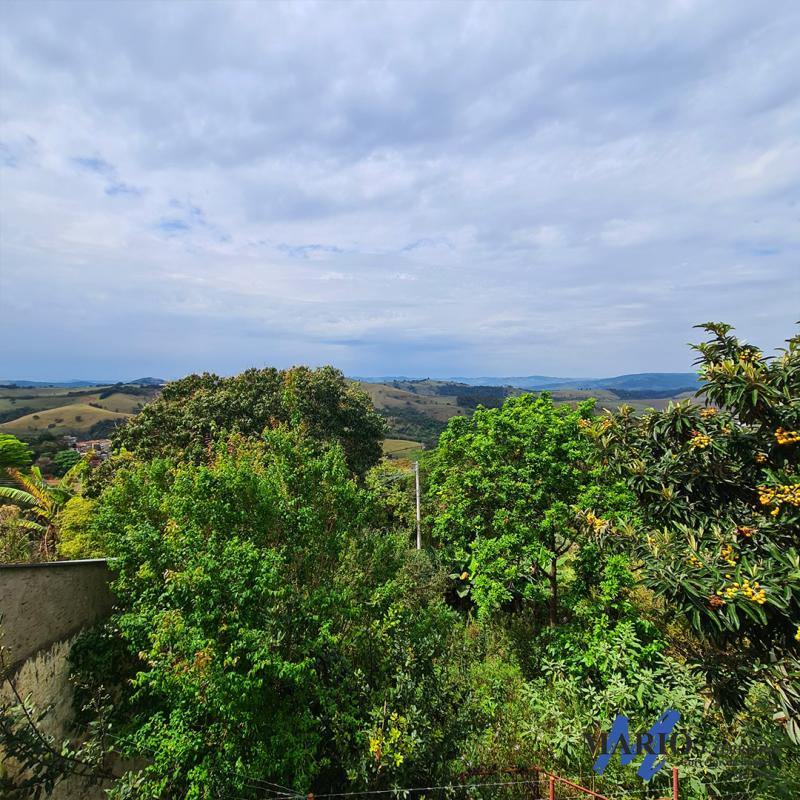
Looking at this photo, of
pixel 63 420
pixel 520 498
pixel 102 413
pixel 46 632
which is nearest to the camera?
pixel 46 632

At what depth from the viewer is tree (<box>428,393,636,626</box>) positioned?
37.2 ft

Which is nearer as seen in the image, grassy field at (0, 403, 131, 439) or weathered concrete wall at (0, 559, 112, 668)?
weathered concrete wall at (0, 559, 112, 668)

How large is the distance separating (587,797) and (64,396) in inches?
6752

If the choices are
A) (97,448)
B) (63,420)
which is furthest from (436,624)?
(63,420)

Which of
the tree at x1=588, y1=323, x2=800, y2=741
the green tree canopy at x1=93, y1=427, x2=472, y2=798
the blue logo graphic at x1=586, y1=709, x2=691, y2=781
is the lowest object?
the blue logo graphic at x1=586, y1=709, x2=691, y2=781

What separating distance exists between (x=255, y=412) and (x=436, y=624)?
1593 centimetres

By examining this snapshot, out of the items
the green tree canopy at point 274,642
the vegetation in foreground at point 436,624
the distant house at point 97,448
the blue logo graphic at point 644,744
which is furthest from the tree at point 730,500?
the distant house at point 97,448

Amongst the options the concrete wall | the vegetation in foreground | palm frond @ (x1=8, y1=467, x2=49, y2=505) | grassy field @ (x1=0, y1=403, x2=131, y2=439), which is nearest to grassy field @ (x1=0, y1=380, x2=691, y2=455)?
grassy field @ (x1=0, y1=403, x2=131, y2=439)

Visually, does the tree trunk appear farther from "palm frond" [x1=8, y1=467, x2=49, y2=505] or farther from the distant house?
the distant house

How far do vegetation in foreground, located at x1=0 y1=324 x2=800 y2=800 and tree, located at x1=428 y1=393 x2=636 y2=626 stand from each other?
3.3 inches

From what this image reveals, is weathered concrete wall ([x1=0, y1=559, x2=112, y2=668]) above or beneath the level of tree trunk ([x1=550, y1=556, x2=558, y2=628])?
above

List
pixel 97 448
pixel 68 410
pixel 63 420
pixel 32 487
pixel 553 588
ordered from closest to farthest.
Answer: pixel 553 588 → pixel 32 487 → pixel 97 448 → pixel 63 420 → pixel 68 410

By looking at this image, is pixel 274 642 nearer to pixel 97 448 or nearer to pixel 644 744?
pixel 644 744

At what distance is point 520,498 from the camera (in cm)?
1184
